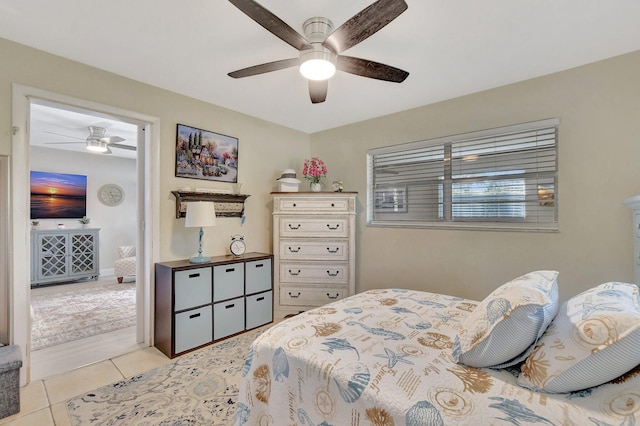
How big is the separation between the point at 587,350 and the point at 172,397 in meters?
2.31

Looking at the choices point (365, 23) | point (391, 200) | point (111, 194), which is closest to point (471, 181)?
point (391, 200)

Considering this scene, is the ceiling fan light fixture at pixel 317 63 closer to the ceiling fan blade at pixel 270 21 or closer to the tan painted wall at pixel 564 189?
the ceiling fan blade at pixel 270 21

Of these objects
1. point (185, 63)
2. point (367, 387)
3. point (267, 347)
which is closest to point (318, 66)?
point (185, 63)

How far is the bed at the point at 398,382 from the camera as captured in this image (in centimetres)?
88

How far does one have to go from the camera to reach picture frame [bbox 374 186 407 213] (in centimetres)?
362

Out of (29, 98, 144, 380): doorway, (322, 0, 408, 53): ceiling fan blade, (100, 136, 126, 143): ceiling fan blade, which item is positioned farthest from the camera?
(100, 136, 126, 143): ceiling fan blade

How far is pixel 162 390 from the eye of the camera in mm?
2133

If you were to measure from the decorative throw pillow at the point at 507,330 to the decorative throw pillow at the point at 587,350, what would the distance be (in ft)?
0.16

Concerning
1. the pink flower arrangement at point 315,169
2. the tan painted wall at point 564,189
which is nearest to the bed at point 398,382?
the tan painted wall at point 564,189

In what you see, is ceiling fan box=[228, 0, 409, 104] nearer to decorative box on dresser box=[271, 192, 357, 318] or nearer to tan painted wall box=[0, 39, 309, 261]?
tan painted wall box=[0, 39, 309, 261]

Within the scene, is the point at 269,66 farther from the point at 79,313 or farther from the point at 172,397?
the point at 79,313

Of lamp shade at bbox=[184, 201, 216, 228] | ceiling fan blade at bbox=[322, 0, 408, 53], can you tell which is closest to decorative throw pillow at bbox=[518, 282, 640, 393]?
ceiling fan blade at bbox=[322, 0, 408, 53]

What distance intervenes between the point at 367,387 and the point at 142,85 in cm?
315

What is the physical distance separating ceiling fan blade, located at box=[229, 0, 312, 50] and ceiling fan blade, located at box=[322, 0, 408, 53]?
171 mm
